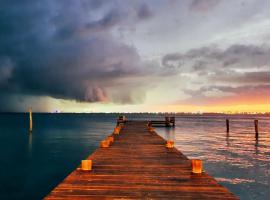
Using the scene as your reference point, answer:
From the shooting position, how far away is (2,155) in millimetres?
31047

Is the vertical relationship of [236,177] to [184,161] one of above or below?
below

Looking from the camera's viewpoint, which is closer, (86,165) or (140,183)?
(140,183)

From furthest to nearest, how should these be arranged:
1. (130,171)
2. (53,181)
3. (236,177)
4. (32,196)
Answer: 1. (53,181)
2. (236,177)
3. (32,196)
4. (130,171)

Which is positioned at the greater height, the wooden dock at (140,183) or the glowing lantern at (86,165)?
the glowing lantern at (86,165)

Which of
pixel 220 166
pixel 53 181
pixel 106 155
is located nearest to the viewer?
pixel 106 155

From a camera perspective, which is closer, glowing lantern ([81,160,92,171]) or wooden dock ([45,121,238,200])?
wooden dock ([45,121,238,200])

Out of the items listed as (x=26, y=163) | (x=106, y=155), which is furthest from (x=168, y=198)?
(x=26, y=163)

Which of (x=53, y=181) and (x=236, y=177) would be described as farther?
(x=53, y=181)

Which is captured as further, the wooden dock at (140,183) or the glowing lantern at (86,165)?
the glowing lantern at (86,165)

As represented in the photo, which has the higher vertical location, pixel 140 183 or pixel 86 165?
pixel 86 165

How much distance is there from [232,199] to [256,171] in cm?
1549

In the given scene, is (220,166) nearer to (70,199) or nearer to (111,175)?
(111,175)

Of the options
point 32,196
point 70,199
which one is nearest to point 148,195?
point 70,199

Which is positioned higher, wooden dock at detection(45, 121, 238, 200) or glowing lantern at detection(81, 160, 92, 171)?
glowing lantern at detection(81, 160, 92, 171)
